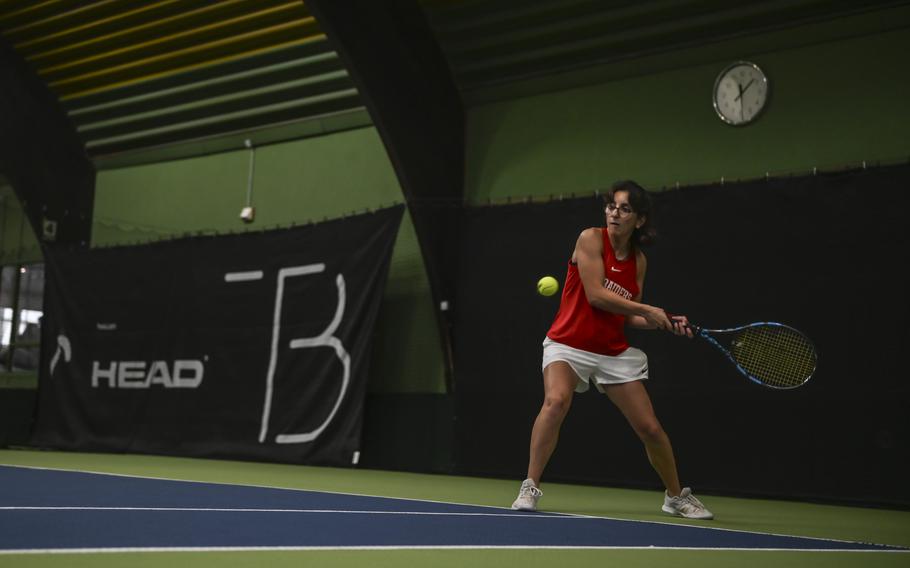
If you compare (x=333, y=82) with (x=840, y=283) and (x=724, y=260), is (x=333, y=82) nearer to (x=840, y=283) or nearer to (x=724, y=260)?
(x=724, y=260)

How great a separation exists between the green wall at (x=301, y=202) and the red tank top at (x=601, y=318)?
4416 millimetres

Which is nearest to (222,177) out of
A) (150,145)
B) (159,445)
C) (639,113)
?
(150,145)

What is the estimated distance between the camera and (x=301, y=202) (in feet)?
34.7

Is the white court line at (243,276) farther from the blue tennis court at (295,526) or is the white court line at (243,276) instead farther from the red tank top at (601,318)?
the red tank top at (601,318)

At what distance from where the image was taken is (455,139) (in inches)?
372

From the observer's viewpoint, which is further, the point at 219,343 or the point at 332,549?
the point at 219,343

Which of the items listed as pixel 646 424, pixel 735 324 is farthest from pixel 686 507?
pixel 735 324

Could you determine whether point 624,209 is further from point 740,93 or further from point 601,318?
point 740,93

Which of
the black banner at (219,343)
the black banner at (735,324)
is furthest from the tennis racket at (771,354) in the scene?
the black banner at (219,343)

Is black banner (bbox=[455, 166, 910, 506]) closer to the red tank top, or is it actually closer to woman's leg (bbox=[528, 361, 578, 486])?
the red tank top

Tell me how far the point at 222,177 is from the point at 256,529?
813 cm

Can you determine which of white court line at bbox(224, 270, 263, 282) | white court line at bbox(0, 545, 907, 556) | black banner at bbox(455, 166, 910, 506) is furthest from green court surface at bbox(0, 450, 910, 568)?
white court line at bbox(224, 270, 263, 282)

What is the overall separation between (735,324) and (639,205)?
2.76 meters

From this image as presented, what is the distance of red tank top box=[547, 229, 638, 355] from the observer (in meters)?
4.89
